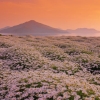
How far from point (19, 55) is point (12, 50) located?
2.32m

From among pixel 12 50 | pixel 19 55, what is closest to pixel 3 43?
pixel 12 50

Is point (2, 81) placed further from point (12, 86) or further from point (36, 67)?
point (36, 67)

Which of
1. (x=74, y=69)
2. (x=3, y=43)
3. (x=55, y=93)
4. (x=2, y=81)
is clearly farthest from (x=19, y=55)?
(x=3, y=43)

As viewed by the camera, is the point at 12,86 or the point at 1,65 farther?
the point at 1,65

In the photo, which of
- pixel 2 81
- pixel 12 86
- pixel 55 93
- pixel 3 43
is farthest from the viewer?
pixel 3 43

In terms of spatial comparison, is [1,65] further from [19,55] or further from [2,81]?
[2,81]

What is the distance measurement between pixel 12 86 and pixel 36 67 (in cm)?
605

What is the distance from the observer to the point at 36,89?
9.09 m

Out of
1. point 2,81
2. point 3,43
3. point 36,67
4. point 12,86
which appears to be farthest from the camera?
point 3,43

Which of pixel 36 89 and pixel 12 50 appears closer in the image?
pixel 36 89

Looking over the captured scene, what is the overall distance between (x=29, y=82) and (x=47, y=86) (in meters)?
1.00

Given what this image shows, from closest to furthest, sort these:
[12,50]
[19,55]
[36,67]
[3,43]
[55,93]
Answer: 1. [55,93]
2. [36,67]
3. [19,55]
4. [12,50]
5. [3,43]

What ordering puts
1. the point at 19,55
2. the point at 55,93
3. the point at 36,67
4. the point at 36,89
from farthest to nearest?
the point at 19,55, the point at 36,67, the point at 36,89, the point at 55,93

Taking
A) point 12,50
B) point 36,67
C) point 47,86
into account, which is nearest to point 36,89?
point 47,86
